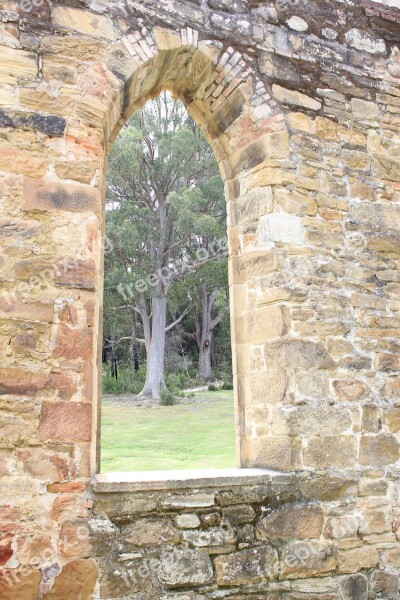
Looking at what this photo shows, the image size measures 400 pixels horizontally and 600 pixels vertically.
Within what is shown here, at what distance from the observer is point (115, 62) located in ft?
11.7

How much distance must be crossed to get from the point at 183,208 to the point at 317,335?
1046 centimetres

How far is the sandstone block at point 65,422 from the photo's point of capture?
2.98m

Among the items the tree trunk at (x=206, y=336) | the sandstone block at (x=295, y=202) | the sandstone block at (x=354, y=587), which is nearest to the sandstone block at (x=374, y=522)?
the sandstone block at (x=354, y=587)

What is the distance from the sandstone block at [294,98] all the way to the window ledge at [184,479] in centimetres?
261

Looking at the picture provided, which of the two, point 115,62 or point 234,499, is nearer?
point 234,499

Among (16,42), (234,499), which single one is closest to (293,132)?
(16,42)

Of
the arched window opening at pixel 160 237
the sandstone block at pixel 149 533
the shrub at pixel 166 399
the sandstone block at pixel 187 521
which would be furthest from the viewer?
the arched window opening at pixel 160 237

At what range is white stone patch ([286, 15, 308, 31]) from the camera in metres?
4.22

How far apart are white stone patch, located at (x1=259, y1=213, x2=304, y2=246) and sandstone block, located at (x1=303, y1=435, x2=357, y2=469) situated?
4.38 feet

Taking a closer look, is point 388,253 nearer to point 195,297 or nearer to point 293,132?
point 293,132

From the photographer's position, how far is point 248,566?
127 inches

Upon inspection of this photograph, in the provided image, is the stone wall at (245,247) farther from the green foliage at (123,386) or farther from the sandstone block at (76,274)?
the green foliage at (123,386)

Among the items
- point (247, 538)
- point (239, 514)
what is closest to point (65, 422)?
point (239, 514)

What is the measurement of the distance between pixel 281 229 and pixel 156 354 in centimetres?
1106
